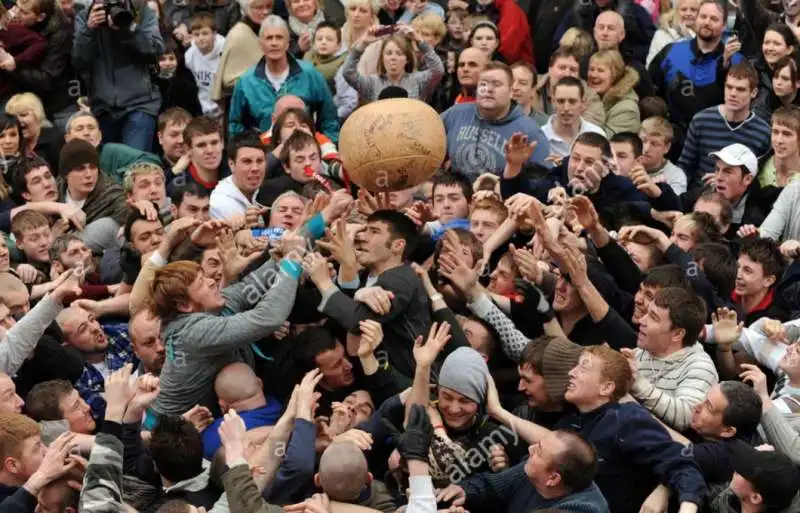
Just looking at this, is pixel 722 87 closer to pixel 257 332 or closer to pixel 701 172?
pixel 701 172

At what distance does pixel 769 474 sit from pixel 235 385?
3.09m

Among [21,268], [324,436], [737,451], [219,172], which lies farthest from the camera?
[219,172]

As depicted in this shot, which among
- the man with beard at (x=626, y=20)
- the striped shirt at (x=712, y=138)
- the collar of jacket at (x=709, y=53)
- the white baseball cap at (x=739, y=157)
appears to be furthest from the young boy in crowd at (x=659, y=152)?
the man with beard at (x=626, y=20)

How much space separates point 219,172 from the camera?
1484 cm

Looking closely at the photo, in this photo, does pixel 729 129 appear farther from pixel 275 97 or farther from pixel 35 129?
pixel 35 129

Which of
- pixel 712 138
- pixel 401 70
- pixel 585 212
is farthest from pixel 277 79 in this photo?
pixel 585 212

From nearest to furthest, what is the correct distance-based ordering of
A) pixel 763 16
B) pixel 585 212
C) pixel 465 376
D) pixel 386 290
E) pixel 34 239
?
pixel 465 376 → pixel 386 290 → pixel 585 212 → pixel 34 239 → pixel 763 16

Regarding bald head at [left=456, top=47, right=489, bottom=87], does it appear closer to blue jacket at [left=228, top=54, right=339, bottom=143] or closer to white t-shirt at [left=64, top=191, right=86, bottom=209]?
blue jacket at [left=228, top=54, right=339, bottom=143]

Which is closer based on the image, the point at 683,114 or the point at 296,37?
the point at 683,114

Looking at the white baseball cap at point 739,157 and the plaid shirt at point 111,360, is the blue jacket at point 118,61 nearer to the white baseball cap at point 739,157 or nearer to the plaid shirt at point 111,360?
the plaid shirt at point 111,360

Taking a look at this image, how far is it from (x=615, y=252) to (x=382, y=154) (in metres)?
1.72

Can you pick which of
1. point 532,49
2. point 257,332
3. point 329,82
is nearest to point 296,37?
point 329,82

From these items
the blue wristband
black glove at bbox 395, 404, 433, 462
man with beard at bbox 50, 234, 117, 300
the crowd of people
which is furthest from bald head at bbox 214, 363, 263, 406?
man with beard at bbox 50, 234, 117, 300

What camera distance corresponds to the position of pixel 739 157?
1401cm
